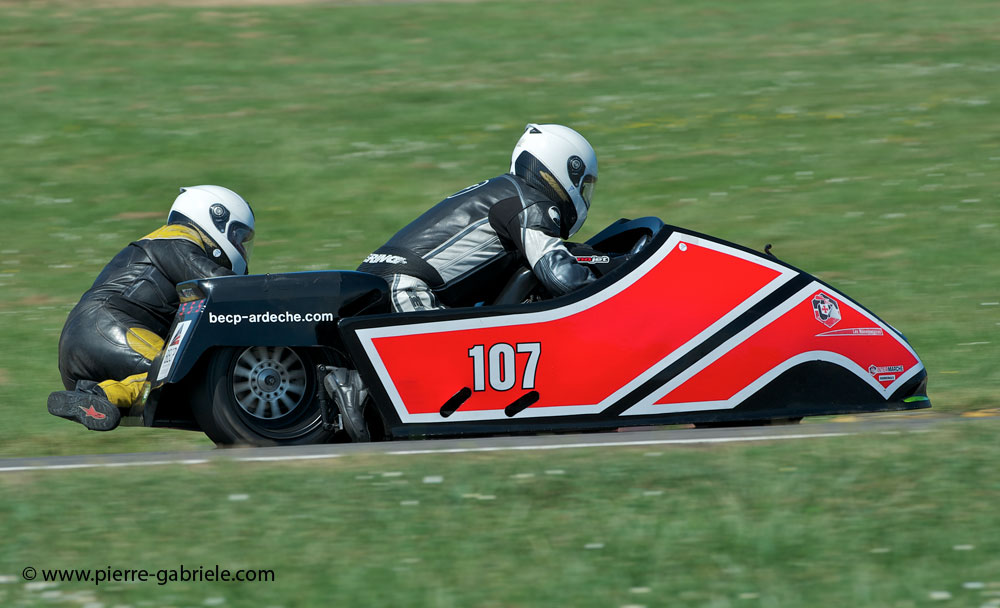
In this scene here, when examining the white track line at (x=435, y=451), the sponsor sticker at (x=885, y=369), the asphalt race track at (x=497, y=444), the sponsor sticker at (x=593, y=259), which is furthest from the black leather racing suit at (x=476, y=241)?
the sponsor sticker at (x=885, y=369)

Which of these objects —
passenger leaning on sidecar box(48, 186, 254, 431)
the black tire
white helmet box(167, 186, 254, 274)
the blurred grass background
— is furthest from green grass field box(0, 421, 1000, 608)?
the blurred grass background

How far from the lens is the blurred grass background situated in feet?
41.8

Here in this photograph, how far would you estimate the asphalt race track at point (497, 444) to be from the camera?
258 inches

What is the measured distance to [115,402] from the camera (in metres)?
7.65

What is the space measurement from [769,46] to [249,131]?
8.44m

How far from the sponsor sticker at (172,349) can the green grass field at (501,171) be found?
0.87m

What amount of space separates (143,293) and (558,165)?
8.28 feet

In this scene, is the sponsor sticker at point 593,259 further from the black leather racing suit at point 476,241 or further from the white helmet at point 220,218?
the white helmet at point 220,218

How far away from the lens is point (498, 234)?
739cm

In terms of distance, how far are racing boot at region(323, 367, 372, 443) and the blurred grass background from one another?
75.1 inches

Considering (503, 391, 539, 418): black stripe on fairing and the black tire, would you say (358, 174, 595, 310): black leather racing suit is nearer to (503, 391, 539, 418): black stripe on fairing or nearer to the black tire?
(503, 391, 539, 418): black stripe on fairing

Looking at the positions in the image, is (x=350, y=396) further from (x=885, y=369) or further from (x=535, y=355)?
(x=885, y=369)

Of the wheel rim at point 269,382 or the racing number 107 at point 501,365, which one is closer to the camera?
the racing number 107 at point 501,365

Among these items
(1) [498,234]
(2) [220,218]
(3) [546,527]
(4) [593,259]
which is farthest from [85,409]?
(3) [546,527]
